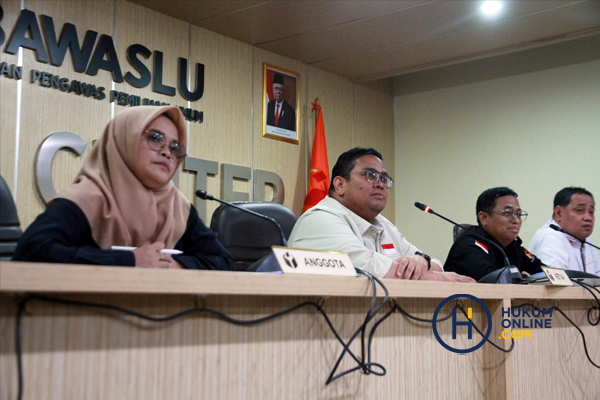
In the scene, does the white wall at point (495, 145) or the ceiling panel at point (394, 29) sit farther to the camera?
the white wall at point (495, 145)

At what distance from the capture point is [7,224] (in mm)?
2035

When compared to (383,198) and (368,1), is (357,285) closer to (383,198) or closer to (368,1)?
(383,198)

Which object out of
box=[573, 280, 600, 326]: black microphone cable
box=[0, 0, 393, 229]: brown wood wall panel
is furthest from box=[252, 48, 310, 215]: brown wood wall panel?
box=[573, 280, 600, 326]: black microphone cable

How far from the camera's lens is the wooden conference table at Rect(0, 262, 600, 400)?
83 cm

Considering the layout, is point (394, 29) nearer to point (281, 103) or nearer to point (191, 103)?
point (281, 103)

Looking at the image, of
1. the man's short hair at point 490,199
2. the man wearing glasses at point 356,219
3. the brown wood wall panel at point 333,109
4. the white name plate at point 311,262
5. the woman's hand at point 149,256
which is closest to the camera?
the white name plate at point 311,262

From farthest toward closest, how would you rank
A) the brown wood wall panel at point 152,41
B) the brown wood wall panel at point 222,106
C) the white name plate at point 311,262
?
the brown wood wall panel at point 222,106 → the brown wood wall panel at point 152,41 → the white name plate at point 311,262

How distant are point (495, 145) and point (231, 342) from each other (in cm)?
427

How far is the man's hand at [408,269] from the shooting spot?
6.32 feet

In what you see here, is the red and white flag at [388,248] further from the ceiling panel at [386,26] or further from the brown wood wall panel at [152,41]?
the ceiling panel at [386,26]

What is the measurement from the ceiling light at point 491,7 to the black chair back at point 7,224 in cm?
305

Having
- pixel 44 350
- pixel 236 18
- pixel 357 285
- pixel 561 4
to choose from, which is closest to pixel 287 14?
pixel 236 18

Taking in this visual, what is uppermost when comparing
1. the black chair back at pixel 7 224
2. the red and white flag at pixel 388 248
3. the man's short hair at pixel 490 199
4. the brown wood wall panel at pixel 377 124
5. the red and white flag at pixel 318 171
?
the brown wood wall panel at pixel 377 124

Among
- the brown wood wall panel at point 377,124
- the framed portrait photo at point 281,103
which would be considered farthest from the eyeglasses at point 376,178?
the brown wood wall panel at point 377,124
